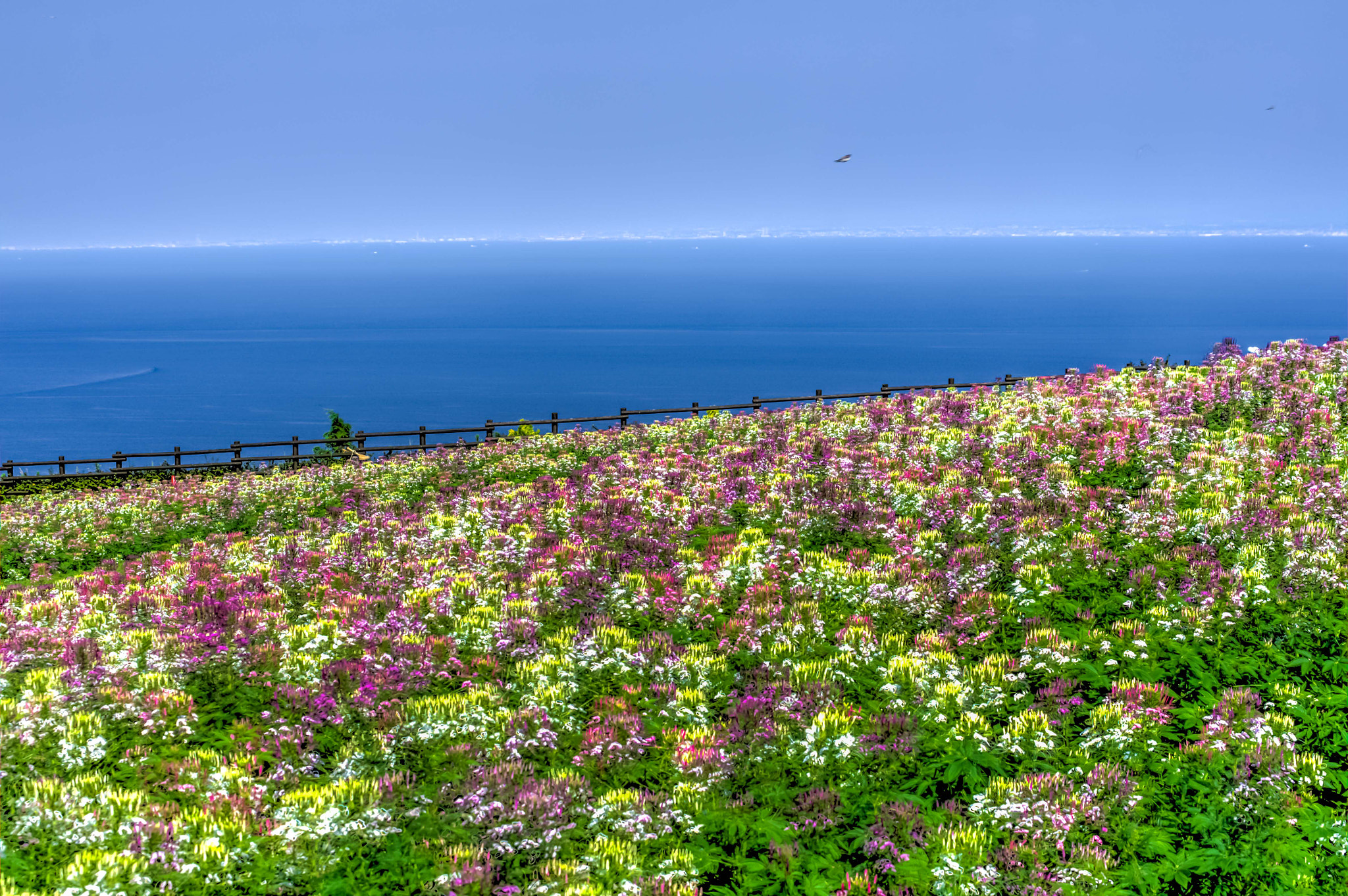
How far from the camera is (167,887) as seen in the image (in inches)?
247

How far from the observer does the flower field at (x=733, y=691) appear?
267 inches

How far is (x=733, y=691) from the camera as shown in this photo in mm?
9477

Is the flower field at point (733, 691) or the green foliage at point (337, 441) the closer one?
the flower field at point (733, 691)

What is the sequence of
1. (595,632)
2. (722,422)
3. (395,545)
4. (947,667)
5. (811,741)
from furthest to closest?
(722,422) → (395,545) → (595,632) → (947,667) → (811,741)

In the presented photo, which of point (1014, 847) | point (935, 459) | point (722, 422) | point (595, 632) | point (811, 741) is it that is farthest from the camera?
point (722, 422)

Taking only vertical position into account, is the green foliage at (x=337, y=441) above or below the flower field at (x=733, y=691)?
below

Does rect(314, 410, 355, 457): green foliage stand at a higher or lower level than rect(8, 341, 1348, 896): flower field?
lower

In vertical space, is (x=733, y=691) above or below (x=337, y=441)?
above

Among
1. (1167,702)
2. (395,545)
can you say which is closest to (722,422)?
(395,545)

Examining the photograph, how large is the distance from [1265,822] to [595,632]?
6636mm

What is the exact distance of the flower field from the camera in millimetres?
6793

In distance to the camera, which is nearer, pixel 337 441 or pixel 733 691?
pixel 733 691

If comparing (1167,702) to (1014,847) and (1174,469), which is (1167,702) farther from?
(1174,469)

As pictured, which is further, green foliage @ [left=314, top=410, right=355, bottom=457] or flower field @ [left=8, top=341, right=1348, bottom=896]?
green foliage @ [left=314, top=410, right=355, bottom=457]
